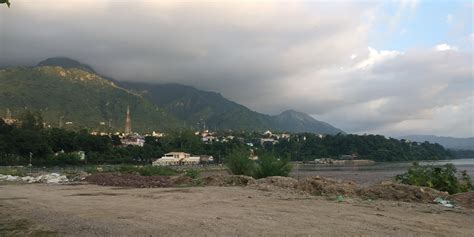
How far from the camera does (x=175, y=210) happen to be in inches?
506

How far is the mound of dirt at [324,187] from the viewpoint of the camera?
18672 millimetres

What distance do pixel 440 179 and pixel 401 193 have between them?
5.43m

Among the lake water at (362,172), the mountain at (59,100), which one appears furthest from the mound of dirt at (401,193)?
the mountain at (59,100)

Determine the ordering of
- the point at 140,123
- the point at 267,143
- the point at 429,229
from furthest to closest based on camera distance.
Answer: the point at 140,123
the point at 267,143
the point at 429,229

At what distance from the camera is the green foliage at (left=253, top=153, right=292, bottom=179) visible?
28.3 metres

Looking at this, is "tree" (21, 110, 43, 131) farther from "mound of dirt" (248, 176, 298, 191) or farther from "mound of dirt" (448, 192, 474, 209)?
"mound of dirt" (448, 192, 474, 209)

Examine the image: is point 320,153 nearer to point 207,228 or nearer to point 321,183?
point 321,183

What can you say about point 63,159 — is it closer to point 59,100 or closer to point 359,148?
point 59,100

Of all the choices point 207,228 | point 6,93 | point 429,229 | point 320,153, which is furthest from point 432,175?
point 6,93

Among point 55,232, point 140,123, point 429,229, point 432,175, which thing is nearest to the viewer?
point 55,232

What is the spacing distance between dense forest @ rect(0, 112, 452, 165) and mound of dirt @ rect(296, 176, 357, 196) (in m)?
8.74

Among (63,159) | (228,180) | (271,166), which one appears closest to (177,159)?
(63,159)

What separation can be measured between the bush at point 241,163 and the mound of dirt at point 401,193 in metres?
11.9

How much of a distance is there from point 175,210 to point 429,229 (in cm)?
649
